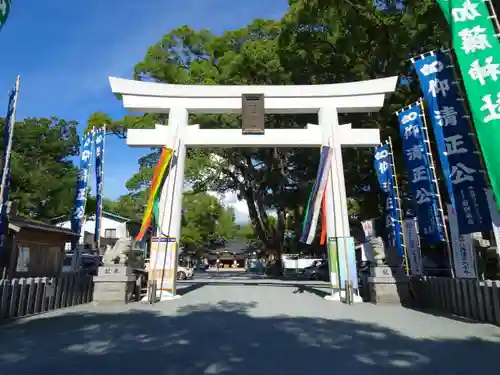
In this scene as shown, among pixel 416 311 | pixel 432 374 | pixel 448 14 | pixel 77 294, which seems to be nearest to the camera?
pixel 432 374

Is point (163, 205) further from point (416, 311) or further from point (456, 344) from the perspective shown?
point (456, 344)

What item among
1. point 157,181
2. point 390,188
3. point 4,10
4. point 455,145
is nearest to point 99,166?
point 157,181

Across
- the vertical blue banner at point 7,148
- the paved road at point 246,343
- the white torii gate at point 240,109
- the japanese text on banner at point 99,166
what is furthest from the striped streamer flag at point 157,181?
the japanese text on banner at point 99,166

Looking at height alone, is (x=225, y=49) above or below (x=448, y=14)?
above

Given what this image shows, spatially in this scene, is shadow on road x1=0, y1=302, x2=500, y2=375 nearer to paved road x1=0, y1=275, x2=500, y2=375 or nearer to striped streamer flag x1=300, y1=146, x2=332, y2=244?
paved road x1=0, y1=275, x2=500, y2=375

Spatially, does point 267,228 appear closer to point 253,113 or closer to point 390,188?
point 390,188

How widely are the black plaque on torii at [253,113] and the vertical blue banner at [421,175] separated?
4.14 metres

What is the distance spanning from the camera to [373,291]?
32.4 feet

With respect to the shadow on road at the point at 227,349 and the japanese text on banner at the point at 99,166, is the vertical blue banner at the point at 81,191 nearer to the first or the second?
the japanese text on banner at the point at 99,166

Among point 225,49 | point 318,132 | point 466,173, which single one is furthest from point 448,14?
point 225,49

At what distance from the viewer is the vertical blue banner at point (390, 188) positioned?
1151 cm

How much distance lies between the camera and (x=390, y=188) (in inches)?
475

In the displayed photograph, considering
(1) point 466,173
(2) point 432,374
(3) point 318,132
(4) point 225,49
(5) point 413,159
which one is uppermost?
(4) point 225,49

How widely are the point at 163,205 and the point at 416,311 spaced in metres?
7.43
